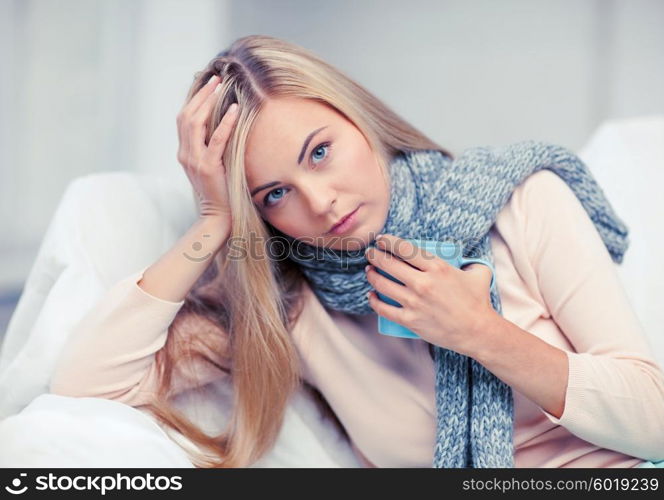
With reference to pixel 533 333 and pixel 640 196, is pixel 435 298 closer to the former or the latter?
pixel 533 333

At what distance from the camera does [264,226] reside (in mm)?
1154

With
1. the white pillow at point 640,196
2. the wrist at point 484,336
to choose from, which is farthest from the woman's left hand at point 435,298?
the white pillow at point 640,196

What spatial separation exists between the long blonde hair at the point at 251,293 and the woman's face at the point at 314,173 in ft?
0.06

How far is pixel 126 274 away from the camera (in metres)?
1.34

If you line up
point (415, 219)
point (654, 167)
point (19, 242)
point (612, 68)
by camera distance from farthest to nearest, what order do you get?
point (612, 68), point (19, 242), point (654, 167), point (415, 219)

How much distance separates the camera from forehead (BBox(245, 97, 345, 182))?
3.43 feet

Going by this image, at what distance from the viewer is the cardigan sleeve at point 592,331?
38.4 inches

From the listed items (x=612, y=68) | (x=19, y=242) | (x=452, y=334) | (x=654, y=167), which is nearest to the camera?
(x=452, y=334)

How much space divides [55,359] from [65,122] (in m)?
1.09

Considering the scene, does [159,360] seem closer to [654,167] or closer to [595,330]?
[595,330]

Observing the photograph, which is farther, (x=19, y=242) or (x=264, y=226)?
(x=19, y=242)

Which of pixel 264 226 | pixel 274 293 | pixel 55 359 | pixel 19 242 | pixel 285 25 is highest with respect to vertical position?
pixel 285 25

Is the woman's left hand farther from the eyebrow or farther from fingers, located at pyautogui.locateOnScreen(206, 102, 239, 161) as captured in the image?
fingers, located at pyautogui.locateOnScreen(206, 102, 239, 161)
